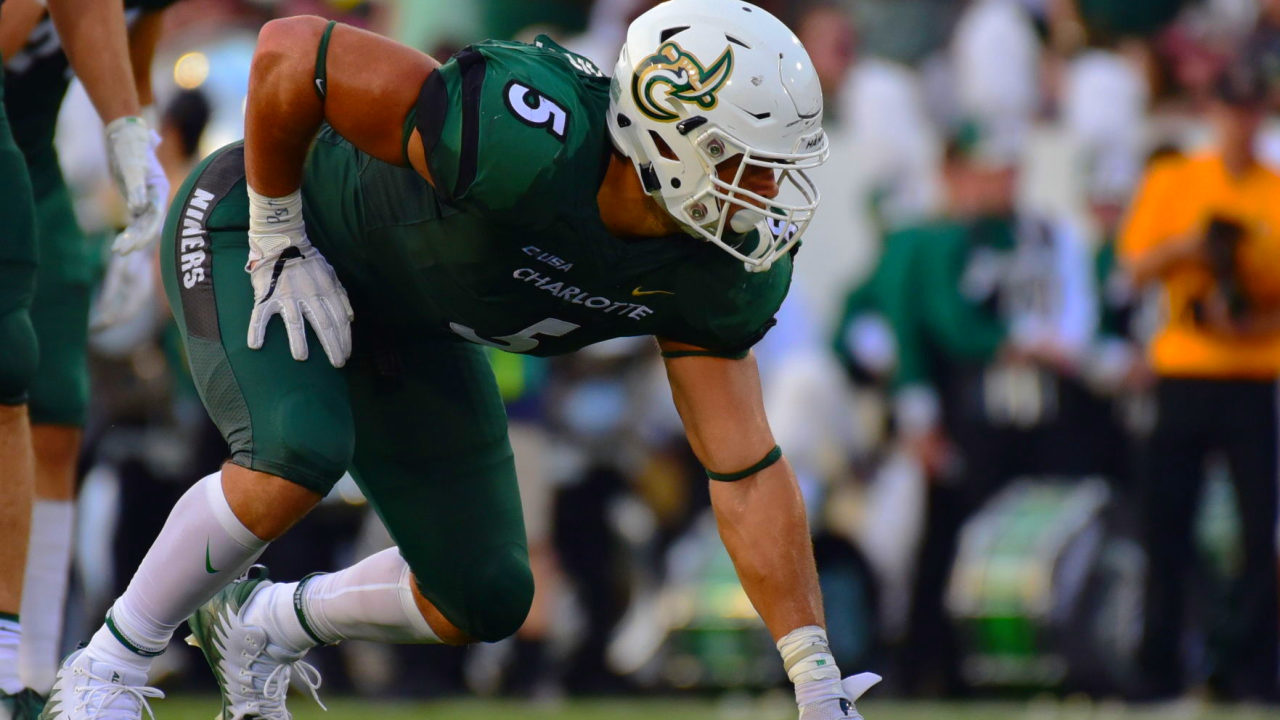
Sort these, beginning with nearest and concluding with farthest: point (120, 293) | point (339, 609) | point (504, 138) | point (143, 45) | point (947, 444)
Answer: point (504, 138), point (339, 609), point (143, 45), point (120, 293), point (947, 444)

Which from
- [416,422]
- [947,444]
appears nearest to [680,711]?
[947,444]

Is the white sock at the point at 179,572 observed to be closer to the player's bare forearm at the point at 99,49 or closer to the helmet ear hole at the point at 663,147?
the helmet ear hole at the point at 663,147

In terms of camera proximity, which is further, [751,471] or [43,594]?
[43,594]

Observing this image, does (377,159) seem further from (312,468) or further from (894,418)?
(894,418)

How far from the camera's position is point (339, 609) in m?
4.31

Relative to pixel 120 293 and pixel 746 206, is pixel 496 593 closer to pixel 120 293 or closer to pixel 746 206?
pixel 746 206

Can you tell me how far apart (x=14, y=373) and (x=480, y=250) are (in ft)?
3.36

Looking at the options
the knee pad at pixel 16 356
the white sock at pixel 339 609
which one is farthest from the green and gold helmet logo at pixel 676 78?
the knee pad at pixel 16 356

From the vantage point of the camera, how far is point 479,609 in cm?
421

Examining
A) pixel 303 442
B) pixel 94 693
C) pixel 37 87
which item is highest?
→ pixel 37 87

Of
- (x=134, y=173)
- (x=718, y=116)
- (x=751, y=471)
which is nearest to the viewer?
(x=718, y=116)

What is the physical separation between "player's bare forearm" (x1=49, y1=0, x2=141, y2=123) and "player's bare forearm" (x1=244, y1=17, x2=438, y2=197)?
0.77m

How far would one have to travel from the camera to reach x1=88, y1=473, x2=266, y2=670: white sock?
370 cm

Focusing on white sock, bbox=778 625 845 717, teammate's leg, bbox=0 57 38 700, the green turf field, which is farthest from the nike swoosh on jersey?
the green turf field
